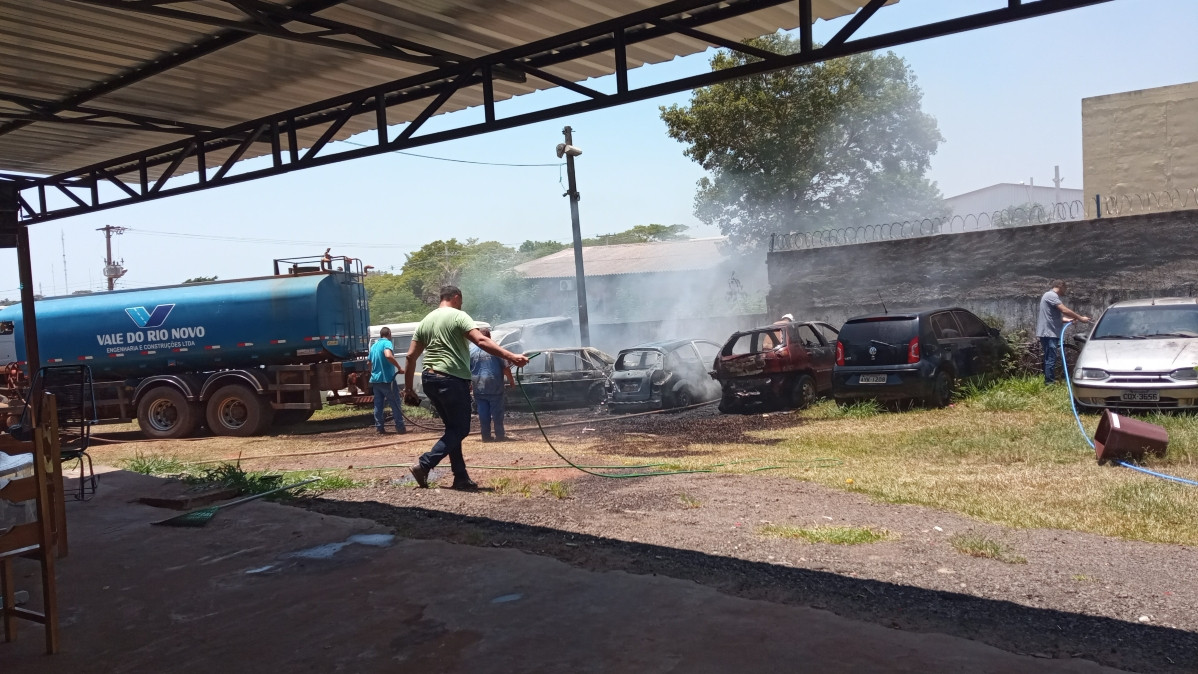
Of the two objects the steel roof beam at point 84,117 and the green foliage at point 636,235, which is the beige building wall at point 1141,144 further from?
the green foliage at point 636,235

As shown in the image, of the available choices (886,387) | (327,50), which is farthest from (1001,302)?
(327,50)

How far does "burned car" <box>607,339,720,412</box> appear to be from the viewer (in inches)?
587

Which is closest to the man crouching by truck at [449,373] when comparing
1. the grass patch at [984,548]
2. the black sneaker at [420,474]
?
the black sneaker at [420,474]

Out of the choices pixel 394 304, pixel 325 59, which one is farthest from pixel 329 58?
pixel 394 304

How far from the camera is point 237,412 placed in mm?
16703

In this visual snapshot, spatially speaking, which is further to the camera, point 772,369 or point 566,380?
point 566,380

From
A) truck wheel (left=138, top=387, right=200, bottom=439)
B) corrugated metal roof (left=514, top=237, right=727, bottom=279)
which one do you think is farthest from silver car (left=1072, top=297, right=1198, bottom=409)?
corrugated metal roof (left=514, top=237, right=727, bottom=279)

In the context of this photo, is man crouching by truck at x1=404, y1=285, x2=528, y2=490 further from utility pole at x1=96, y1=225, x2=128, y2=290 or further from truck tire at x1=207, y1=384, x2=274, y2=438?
utility pole at x1=96, y1=225, x2=128, y2=290

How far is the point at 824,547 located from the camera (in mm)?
5406

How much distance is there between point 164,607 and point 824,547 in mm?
3761

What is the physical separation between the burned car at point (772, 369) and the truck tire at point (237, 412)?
8431 mm

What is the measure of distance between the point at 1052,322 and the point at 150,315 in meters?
15.7

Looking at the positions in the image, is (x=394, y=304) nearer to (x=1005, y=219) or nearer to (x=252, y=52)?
(x=1005, y=219)

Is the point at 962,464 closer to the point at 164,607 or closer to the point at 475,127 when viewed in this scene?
the point at 475,127
